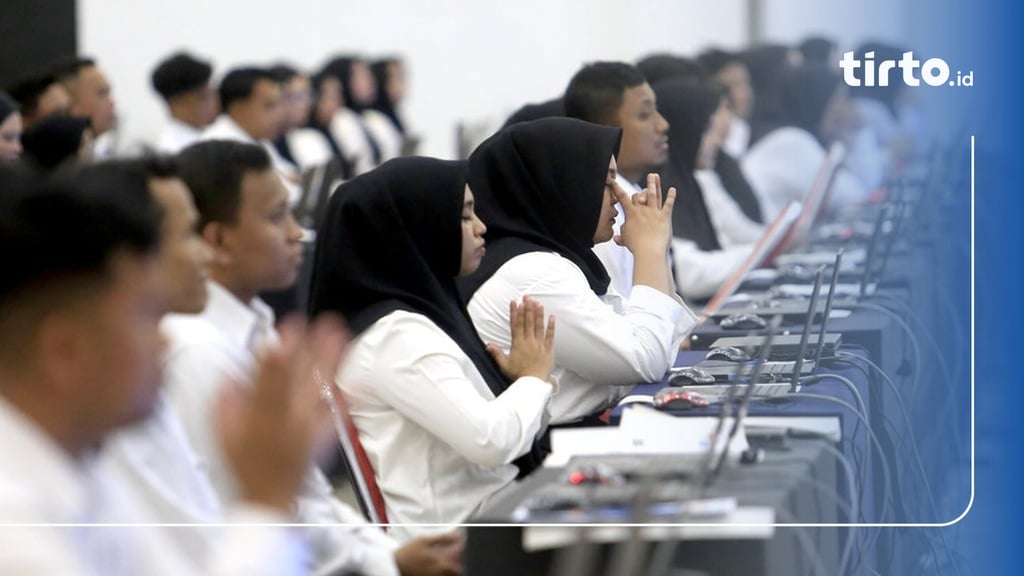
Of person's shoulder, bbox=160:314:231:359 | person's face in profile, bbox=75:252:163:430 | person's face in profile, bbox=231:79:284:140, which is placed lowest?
person's face in profile, bbox=231:79:284:140

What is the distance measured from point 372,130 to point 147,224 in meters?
5.54

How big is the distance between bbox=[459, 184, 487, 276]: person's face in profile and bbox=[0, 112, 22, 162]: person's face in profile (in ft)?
4.94

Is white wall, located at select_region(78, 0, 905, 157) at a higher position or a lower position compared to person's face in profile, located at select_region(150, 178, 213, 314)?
lower

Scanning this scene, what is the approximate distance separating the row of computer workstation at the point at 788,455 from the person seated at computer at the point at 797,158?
3.07ft

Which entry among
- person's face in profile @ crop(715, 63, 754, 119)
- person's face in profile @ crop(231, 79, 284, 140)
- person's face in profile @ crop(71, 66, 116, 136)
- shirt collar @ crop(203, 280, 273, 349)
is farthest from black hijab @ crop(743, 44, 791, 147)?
shirt collar @ crop(203, 280, 273, 349)

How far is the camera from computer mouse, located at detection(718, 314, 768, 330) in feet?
9.27

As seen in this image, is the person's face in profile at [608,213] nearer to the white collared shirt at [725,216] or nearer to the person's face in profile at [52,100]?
the white collared shirt at [725,216]

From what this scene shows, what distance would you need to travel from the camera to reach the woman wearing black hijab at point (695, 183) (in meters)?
2.43

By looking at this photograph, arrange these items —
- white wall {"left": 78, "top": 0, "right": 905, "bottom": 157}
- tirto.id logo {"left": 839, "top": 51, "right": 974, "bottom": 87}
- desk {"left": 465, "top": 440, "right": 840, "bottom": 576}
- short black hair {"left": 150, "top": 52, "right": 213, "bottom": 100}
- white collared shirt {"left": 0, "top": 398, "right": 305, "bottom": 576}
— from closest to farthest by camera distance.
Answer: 1. white collared shirt {"left": 0, "top": 398, "right": 305, "bottom": 576}
2. desk {"left": 465, "top": 440, "right": 840, "bottom": 576}
3. tirto.id logo {"left": 839, "top": 51, "right": 974, "bottom": 87}
4. white wall {"left": 78, "top": 0, "right": 905, "bottom": 157}
5. short black hair {"left": 150, "top": 52, "right": 213, "bottom": 100}

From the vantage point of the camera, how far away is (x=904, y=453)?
7.23 feet

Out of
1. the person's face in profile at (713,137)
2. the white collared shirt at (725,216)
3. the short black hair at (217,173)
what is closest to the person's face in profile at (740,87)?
the white collared shirt at (725,216)

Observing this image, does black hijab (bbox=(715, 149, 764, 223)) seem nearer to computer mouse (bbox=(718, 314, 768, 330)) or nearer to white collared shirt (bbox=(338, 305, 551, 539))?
computer mouse (bbox=(718, 314, 768, 330))

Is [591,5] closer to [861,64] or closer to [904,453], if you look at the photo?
[861,64]

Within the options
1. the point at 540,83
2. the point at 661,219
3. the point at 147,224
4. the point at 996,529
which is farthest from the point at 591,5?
the point at 147,224
